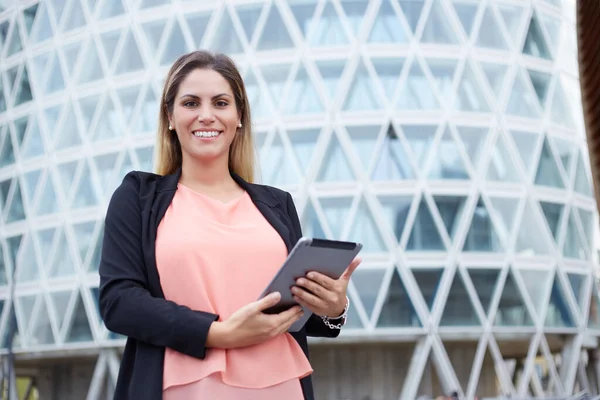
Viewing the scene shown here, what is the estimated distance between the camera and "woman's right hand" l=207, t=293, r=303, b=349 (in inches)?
93.1

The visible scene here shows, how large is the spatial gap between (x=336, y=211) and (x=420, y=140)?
3.82 metres

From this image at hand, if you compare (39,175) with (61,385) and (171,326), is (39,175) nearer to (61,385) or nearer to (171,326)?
(61,385)

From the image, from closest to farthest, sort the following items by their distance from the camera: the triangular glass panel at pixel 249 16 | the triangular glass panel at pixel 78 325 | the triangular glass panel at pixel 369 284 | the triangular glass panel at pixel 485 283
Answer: the triangular glass panel at pixel 369 284 < the triangular glass panel at pixel 485 283 < the triangular glass panel at pixel 249 16 < the triangular glass panel at pixel 78 325

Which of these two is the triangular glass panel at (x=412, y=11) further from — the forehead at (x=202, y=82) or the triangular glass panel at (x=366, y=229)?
the forehead at (x=202, y=82)

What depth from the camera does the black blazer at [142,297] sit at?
7.82ft

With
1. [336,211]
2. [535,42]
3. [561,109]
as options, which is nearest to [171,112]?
[336,211]

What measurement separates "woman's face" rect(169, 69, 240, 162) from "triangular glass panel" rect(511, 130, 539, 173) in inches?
1082

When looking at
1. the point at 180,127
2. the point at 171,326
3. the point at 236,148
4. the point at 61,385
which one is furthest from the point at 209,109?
the point at 61,385

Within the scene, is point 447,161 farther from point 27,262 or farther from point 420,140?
point 27,262

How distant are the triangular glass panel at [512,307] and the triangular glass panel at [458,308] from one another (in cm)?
114

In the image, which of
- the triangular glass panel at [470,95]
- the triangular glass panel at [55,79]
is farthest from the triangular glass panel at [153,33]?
the triangular glass panel at [470,95]

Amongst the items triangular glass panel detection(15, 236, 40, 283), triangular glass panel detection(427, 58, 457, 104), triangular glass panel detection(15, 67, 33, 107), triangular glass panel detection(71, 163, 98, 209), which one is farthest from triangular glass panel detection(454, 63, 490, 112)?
triangular glass panel detection(15, 67, 33, 107)

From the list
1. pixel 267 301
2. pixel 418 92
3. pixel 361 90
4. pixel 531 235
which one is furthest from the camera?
pixel 531 235

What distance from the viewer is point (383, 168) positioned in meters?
27.7
